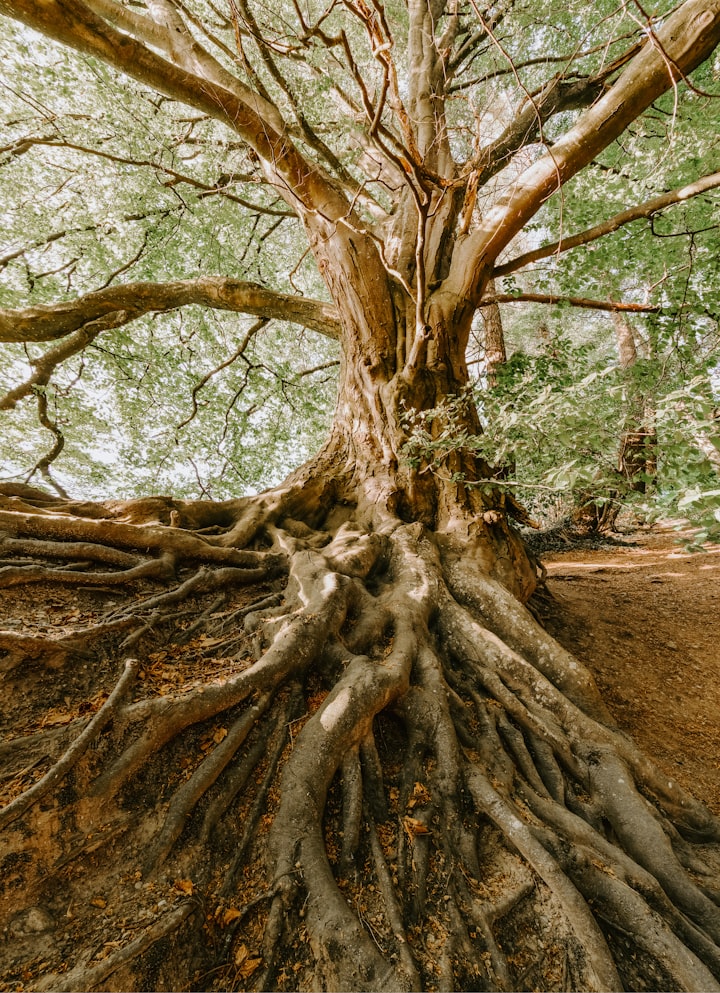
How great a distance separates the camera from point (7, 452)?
8.94 m

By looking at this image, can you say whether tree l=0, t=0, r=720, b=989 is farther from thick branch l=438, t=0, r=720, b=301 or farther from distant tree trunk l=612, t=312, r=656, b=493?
distant tree trunk l=612, t=312, r=656, b=493

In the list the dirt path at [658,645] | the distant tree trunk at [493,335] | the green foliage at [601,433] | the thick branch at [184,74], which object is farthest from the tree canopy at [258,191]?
the dirt path at [658,645]

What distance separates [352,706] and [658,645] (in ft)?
13.3

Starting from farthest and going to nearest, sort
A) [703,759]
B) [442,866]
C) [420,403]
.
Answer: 1. [420,403]
2. [703,759]
3. [442,866]

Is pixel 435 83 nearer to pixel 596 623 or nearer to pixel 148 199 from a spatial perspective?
pixel 148 199

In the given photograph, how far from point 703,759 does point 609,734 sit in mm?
1254

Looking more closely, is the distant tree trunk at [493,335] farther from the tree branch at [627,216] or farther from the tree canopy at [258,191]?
the tree branch at [627,216]

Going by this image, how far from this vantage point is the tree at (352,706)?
1.59 metres

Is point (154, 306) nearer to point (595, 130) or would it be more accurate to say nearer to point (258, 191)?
point (258, 191)

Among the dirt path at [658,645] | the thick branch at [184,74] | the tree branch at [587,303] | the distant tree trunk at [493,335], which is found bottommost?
the dirt path at [658,645]

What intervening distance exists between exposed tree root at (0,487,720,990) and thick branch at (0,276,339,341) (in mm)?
2535

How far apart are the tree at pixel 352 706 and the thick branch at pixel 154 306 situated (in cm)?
4

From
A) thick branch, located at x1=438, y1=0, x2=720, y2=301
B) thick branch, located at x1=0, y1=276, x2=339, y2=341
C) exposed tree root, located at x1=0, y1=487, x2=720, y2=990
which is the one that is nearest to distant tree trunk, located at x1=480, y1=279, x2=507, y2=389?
thick branch, located at x1=438, y1=0, x2=720, y2=301

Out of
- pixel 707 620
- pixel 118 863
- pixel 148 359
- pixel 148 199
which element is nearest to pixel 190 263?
pixel 148 199
